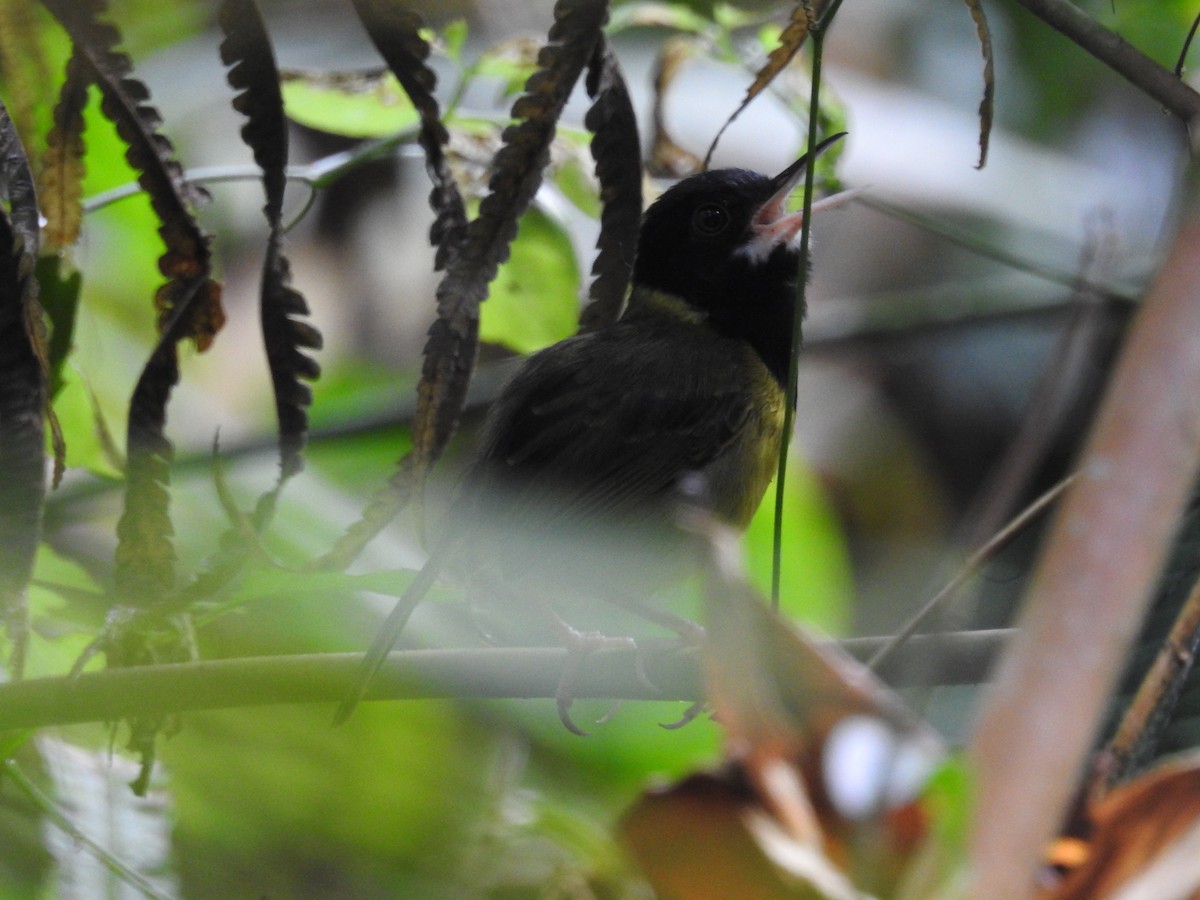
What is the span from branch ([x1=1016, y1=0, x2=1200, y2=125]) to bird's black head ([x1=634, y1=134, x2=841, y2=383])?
142 centimetres

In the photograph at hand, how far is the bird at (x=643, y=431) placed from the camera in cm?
243

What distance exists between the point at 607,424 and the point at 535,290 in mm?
274

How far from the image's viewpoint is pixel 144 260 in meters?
3.14

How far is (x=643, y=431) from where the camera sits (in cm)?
254

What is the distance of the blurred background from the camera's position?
192cm

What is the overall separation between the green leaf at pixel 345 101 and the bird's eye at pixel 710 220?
632 millimetres

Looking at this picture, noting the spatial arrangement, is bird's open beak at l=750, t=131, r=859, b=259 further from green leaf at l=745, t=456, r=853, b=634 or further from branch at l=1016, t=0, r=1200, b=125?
branch at l=1016, t=0, r=1200, b=125

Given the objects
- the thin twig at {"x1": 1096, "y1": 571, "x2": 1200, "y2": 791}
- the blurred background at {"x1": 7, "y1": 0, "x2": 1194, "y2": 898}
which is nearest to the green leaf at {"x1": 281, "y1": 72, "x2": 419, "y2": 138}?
the blurred background at {"x1": 7, "y1": 0, "x2": 1194, "y2": 898}

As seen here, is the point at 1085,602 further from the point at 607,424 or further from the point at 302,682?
the point at 607,424

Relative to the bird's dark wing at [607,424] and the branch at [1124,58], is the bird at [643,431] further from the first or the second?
the branch at [1124,58]

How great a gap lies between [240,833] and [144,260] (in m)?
1.59

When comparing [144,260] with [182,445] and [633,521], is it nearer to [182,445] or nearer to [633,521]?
[182,445]

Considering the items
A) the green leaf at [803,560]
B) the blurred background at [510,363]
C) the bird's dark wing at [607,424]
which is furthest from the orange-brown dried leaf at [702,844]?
the green leaf at [803,560]

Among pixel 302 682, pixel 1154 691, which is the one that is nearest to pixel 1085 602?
pixel 1154 691
